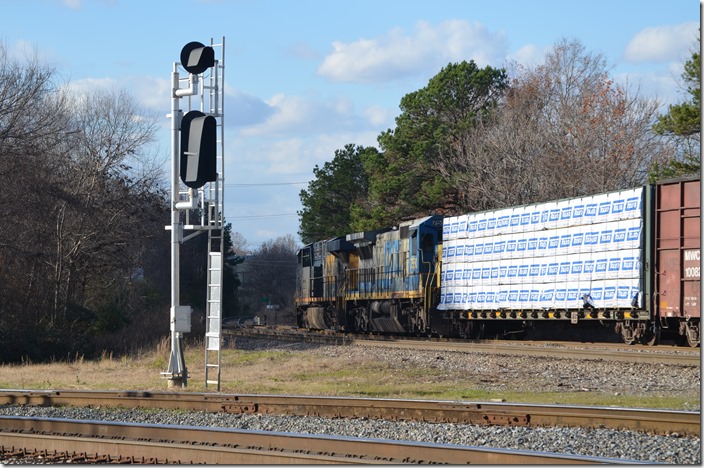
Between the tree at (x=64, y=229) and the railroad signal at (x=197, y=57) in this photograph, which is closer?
the railroad signal at (x=197, y=57)

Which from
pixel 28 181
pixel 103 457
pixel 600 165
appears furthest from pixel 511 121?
pixel 103 457

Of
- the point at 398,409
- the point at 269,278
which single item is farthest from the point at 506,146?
the point at 269,278

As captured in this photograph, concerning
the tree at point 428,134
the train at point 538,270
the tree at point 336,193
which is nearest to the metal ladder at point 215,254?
the train at point 538,270

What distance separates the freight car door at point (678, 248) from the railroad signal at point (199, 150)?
10.6 metres

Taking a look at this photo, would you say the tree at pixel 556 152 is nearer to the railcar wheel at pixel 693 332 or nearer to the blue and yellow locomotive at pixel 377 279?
the blue and yellow locomotive at pixel 377 279

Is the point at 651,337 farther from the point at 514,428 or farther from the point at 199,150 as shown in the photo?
the point at 514,428

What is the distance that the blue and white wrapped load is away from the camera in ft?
72.0

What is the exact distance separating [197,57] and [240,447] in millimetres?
9494

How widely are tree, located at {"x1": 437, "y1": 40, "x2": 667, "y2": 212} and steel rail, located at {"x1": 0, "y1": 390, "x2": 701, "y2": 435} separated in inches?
1365

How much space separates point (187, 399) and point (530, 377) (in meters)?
7.07

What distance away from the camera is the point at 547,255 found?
24.8 metres

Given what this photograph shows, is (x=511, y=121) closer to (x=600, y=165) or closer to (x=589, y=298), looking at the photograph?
(x=600, y=165)

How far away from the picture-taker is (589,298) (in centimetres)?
2309

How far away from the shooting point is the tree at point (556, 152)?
1838 inches
